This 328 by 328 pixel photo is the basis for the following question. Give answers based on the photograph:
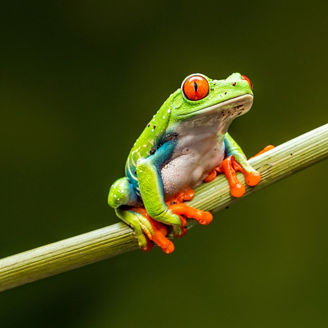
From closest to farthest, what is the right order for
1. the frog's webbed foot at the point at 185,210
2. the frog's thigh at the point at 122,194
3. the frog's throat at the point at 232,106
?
1. the frog's throat at the point at 232,106
2. the frog's webbed foot at the point at 185,210
3. the frog's thigh at the point at 122,194

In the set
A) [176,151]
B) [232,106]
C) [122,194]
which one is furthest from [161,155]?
[232,106]

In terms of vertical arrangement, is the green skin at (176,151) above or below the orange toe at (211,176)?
above

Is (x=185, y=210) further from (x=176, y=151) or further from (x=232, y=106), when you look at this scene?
(x=232, y=106)

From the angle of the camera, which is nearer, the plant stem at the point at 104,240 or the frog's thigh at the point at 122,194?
the plant stem at the point at 104,240

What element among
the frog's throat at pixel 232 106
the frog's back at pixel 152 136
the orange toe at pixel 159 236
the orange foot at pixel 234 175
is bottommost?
the orange toe at pixel 159 236

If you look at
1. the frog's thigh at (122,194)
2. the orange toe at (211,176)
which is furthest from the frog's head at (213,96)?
the frog's thigh at (122,194)

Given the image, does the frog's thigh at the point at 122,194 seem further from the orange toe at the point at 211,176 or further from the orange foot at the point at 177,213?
the orange toe at the point at 211,176

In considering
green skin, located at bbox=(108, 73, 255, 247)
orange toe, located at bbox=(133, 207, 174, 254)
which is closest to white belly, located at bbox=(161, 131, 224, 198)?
green skin, located at bbox=(108, 73, 255, 247)

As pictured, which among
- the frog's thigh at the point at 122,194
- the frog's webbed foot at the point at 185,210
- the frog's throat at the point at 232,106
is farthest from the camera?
the frog's thigh at the point at 122,194
